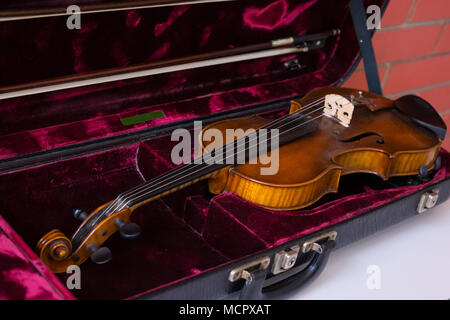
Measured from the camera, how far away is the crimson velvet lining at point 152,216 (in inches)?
41.7

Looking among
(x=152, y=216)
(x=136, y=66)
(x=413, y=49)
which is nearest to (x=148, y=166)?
(x=152, y=216)

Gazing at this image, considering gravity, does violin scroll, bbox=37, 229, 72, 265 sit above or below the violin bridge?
below

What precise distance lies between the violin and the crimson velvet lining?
0.05m

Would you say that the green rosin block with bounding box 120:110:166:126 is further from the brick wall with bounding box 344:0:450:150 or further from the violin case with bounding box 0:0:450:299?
the brick wall with bounding box 344:0:450:150

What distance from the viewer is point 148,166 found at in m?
1.31

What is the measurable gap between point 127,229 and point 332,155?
531mm

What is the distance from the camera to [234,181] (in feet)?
3.69

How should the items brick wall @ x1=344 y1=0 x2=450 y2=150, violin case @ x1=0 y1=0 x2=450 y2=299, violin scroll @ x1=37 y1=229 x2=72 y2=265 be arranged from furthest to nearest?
brick wall @ x1=344 y1=0 x2=450 y2=150, violin case @ x1=0 y1=0 x2=450 y2=299, violin scroll @ x1=37 y1=229 x2=72 y2=265

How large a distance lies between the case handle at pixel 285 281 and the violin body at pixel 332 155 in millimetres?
117

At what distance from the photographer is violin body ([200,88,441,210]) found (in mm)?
1113

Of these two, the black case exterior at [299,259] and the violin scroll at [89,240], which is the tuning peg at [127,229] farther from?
the black case exterior at [299,259]

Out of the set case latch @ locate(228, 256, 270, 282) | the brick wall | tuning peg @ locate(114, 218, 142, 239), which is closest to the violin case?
case latch @ locate(228, 256, 270, 282)

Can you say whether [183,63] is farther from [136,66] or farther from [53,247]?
[53,247]

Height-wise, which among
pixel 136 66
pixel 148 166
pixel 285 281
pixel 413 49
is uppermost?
pixel 413 49
